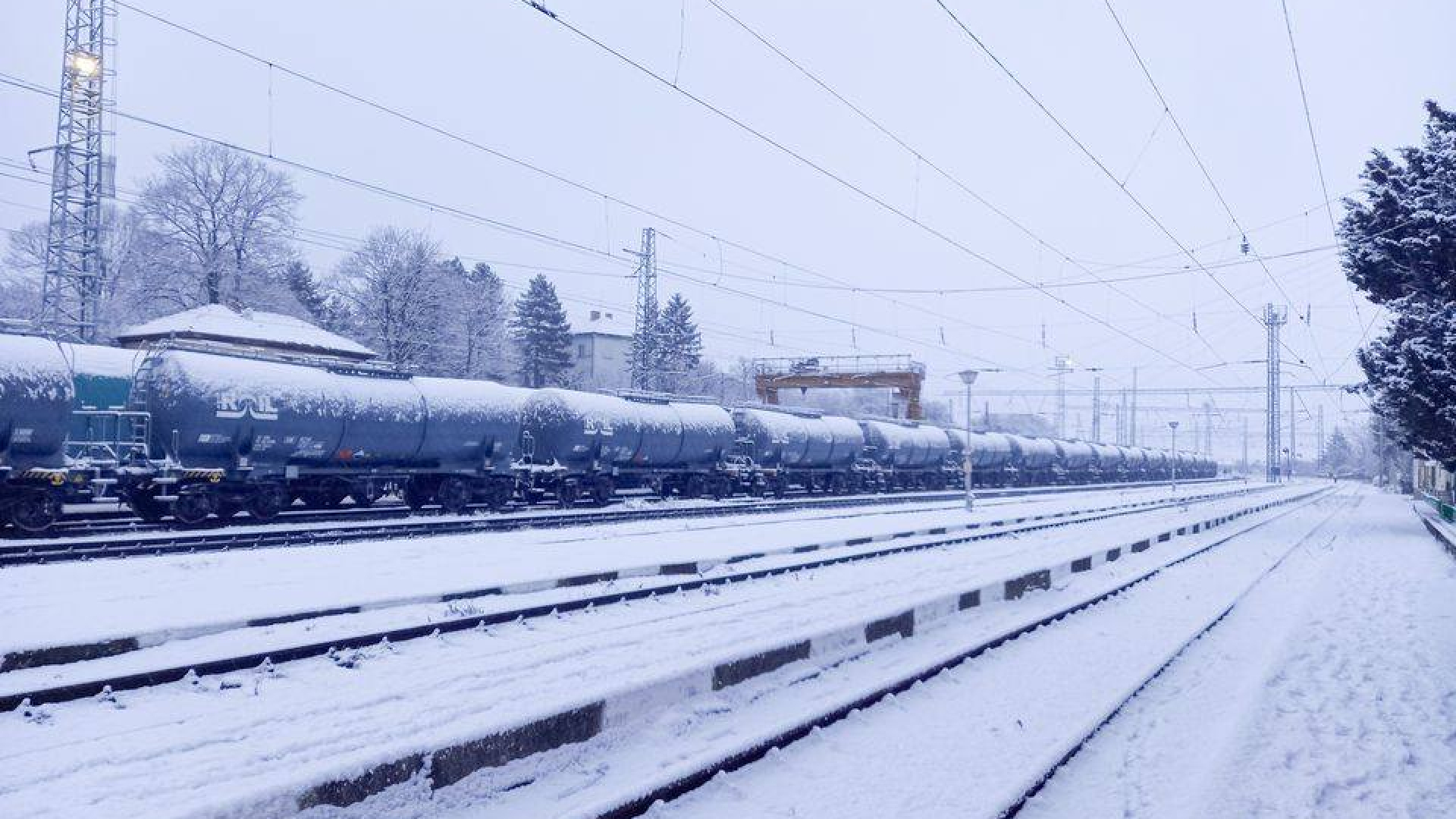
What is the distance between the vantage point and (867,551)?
16500mm

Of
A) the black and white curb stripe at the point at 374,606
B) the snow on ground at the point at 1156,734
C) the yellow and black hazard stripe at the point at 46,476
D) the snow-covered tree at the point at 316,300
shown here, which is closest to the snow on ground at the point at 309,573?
the black and white curb stripe at the point at 374,606

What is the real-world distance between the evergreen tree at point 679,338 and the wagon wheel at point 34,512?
53.1 meters

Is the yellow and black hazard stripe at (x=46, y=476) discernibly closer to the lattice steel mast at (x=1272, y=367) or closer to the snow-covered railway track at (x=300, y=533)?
the snow-covered railway track at (x=300, y=533)

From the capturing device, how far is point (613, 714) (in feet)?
20.5

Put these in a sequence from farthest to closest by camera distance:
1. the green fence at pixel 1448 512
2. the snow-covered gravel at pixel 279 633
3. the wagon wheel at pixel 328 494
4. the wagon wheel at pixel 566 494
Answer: the wagon wheel at pixel 566 494 → the green fence at pixel 1448 512 → the wagon wheel at pixel 328 494 → the snow-covered gravel at pixel 279 633

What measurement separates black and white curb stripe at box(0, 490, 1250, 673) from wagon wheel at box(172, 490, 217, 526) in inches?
383

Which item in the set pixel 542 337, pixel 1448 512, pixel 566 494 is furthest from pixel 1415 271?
pixel 542 337

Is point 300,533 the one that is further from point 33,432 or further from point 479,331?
point 479,331

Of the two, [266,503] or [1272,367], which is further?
[1272,367]

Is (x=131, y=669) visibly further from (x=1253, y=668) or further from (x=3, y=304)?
(x=3, y=304)

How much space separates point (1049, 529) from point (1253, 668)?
642 inches

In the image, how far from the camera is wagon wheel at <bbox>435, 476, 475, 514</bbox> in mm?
23766

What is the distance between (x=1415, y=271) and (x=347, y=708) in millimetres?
27410

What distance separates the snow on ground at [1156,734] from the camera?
5.25 m
